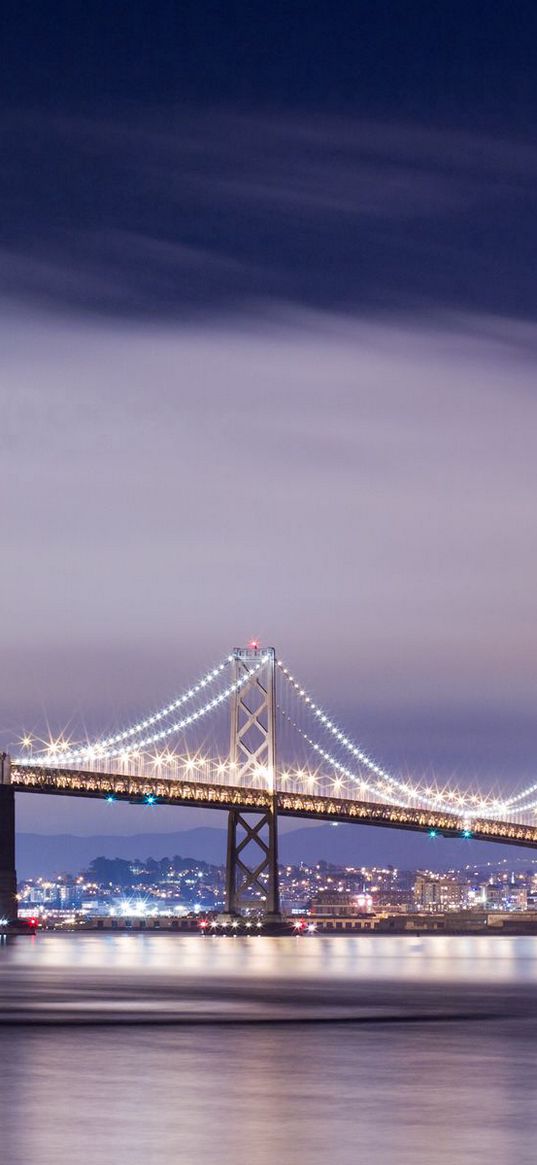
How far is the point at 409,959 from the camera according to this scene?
7388 cm

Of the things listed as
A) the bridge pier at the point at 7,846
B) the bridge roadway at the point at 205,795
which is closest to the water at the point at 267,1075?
the bridge pier at the point at 7,846

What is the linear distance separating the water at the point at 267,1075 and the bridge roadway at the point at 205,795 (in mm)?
69085

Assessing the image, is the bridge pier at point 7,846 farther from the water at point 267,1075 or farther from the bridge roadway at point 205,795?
the water at point 267,1075

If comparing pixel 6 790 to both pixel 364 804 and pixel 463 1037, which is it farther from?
pixel 463 1037

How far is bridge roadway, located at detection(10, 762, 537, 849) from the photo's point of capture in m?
115

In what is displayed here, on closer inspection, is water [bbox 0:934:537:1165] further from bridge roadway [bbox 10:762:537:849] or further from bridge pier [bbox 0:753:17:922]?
bridge roadway [bbox 10:762:537:849]

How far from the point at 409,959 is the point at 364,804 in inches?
2116

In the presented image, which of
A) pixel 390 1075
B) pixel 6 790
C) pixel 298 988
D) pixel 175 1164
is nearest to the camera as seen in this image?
pixel 175 1164

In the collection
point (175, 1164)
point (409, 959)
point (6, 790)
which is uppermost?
point (6, 790)

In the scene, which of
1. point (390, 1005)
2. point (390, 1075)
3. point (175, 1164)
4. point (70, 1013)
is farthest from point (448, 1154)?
point (390, 1005)

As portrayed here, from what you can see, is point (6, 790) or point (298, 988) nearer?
point (298, 988)

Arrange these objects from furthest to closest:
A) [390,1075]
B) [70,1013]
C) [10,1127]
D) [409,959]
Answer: [409,959] < [70,1013] < [390,1075] < [10,1127]

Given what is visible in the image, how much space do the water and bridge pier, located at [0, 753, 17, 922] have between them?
5783 centimetres

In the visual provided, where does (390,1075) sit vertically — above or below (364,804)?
below
